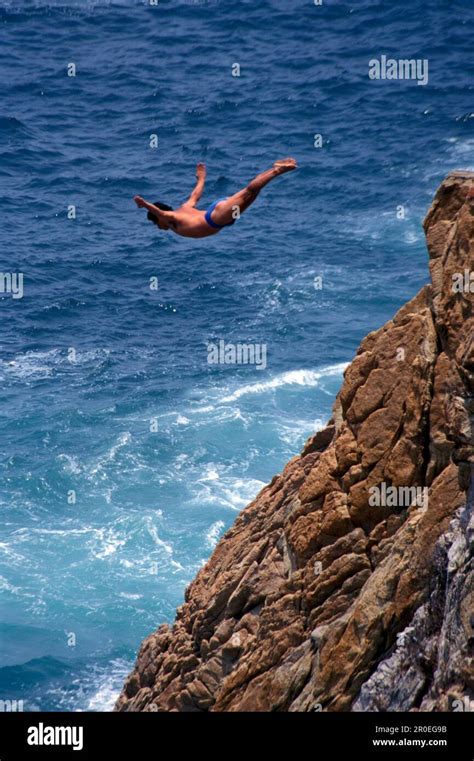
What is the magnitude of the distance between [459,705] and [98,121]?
7392 cm

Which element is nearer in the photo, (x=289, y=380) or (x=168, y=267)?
(x=289, y=380)

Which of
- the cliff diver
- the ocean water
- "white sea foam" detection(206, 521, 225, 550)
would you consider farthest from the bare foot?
"white sea foam" detection(206, 521, 225, 550)

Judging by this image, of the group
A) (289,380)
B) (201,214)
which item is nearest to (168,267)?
(289,380)

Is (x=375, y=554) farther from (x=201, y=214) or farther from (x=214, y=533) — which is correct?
(x=214, y=533)

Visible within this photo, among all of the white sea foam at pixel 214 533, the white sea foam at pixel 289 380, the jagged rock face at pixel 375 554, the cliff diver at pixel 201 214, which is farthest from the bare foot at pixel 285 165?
the white sea foam at pixel 289 380

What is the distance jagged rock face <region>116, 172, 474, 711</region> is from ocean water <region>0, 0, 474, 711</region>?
19.7 m

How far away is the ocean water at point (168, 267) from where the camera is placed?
56.6m

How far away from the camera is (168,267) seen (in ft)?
249

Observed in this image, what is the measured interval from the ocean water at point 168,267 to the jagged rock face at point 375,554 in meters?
19.7

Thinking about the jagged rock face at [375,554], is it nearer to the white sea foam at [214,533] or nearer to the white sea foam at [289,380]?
the white sea foam at [214,533]

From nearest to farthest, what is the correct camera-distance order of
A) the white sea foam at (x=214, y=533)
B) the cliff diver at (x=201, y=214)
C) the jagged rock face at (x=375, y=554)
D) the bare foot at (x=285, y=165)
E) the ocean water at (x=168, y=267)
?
the jagged rock face at (x=375, y=554) < the bare foot at (x=285, y=165) < the cliff diver at (x=201, y=214) < the ocean water at (x=168, y=267) < the white sea foam at (x=214, y=533)

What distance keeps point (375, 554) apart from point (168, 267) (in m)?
51.5

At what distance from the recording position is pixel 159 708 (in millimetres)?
30344

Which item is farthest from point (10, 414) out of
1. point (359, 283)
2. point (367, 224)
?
point (367, 224)
